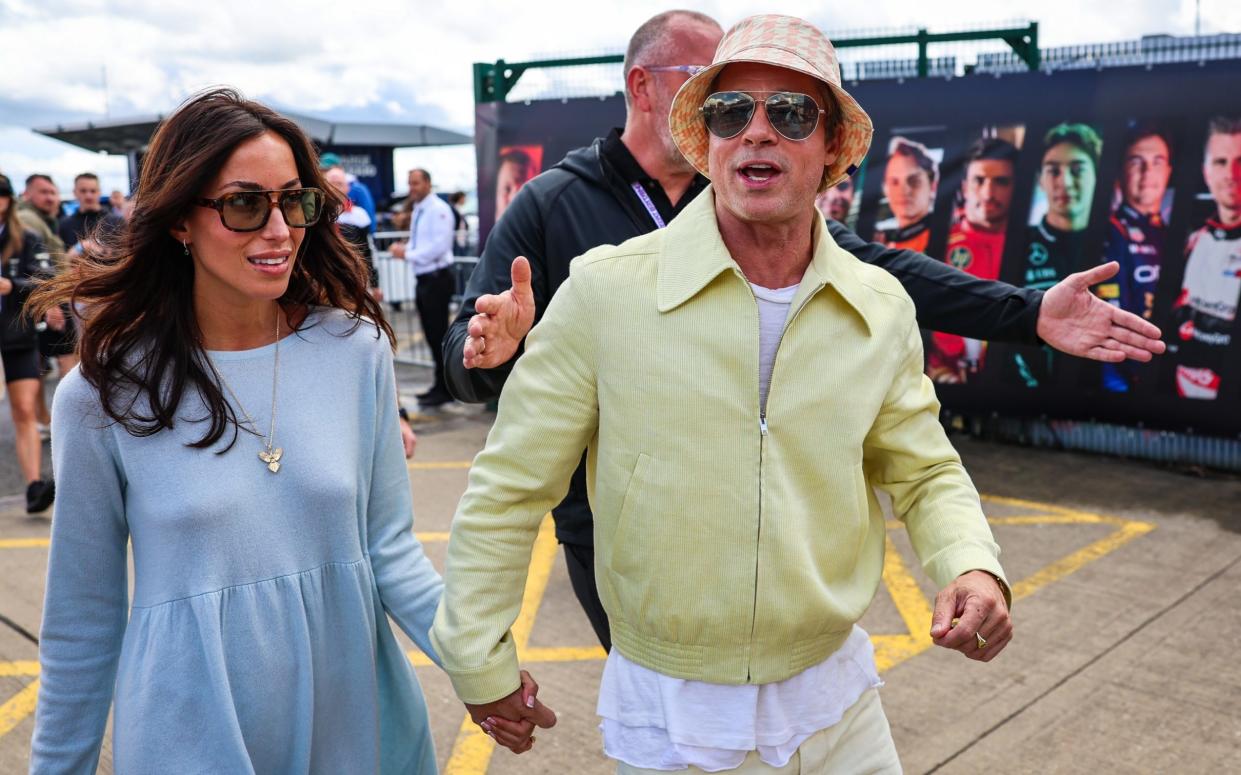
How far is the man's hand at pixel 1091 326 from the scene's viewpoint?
278 centimetres

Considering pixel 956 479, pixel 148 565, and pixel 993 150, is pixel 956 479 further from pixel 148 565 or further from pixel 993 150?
pixel 993 150

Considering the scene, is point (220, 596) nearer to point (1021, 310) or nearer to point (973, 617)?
point (973, 617)

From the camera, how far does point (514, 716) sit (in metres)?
2.14

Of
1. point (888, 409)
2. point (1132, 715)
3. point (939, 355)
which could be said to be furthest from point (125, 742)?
point (939, 355)

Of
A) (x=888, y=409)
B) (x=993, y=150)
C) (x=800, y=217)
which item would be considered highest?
(x=993, y=150)

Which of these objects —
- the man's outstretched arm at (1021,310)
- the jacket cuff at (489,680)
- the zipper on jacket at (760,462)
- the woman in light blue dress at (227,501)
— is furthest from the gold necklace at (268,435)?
the man's outstretched arm at (1021,310)

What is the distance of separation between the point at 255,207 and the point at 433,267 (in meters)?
8.28

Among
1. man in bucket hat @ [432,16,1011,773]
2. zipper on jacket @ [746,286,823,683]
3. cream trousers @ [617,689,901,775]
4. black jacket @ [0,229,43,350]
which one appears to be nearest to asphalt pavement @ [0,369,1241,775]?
black jacket @ [0,229,43,350]

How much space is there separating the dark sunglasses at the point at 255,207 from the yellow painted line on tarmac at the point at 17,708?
2798 millimetres

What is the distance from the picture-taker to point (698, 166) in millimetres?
2600

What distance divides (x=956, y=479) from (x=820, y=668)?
0.42 metres

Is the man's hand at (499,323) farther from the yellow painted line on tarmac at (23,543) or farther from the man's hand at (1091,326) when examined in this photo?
the yellow painted line on tarmac at (23,543)

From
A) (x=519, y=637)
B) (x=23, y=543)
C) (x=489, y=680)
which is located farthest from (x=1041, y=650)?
(x=23, y=543)

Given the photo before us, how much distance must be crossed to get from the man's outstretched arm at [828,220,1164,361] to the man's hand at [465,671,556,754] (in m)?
1.39
